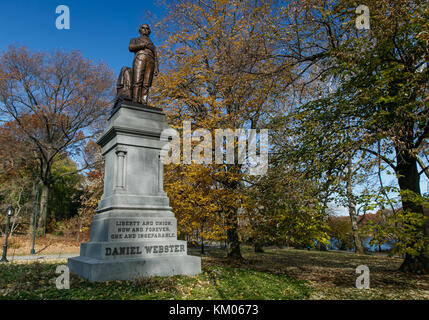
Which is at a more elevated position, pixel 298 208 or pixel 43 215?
pixel 298 208

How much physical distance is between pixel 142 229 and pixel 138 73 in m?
5.14

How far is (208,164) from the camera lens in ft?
47.3

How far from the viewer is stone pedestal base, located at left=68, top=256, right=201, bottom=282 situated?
22.7 feet

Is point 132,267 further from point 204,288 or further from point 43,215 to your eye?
point 43,215

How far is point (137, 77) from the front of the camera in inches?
399
